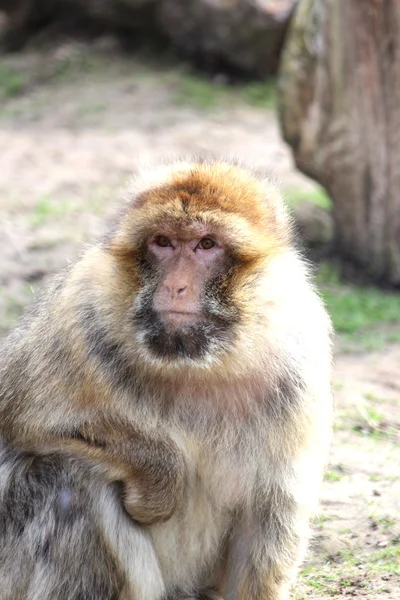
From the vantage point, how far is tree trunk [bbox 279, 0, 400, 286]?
6957mm

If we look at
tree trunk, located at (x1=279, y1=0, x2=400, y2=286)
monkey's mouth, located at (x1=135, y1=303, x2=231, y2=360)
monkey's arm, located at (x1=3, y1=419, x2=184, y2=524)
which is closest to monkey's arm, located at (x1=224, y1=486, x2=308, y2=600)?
monkey's arm, located at (x1=3, y1=419, x2=184, y2=524)

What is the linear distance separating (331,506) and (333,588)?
0.63 meters

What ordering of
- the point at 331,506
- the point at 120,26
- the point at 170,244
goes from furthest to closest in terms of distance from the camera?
the point at 120,26 → the point at 331,506 → the point at 170,244

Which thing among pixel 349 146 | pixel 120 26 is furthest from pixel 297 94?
pixel 120 26

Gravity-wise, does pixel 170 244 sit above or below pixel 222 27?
above

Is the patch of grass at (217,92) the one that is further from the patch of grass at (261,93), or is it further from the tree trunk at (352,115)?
the tree trunk at (352,115)

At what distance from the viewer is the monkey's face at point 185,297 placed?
3217 mm

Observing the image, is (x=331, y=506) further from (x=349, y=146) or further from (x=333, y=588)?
(x=349, y=146)

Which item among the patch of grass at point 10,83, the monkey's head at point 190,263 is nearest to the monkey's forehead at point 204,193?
the monkey's head at point 190,263

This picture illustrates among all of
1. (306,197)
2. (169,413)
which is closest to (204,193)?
(169,413)

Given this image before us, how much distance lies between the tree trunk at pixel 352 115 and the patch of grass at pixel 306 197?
49 centimetres

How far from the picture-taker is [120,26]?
37.0 feet

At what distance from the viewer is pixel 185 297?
10.5ft

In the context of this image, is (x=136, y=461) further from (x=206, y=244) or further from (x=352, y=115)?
(x=352, y=115)
